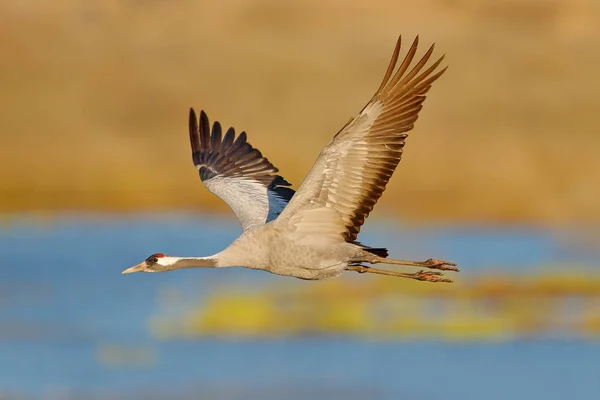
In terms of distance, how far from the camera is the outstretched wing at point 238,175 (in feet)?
55.2

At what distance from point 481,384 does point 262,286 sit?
201 inches

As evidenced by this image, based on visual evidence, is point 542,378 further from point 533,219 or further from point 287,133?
point 287,133

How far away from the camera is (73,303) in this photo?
2219 cm

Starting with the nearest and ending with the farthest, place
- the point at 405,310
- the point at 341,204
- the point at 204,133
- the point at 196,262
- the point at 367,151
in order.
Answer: the point at 367,151 → the point at 341,204 → the point at 196,262 → the point at 204,133 → the point at 405,310

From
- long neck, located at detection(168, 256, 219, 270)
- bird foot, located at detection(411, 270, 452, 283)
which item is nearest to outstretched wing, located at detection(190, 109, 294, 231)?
long neck, located at detection(168, 256, 219, 270)

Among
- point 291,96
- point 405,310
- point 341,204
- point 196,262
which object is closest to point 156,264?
point 196,262

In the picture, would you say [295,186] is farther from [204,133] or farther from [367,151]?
[367,151]

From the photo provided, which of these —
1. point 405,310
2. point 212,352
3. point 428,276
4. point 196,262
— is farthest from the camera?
point 405,310

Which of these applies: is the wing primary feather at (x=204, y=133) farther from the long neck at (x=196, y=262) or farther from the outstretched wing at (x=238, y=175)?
the long neck at (x=196, y=262)

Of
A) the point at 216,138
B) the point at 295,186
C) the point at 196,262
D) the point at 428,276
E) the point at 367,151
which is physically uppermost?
the point at 295,186

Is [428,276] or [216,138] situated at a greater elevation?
→ [216,138]

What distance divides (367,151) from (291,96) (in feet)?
57.0

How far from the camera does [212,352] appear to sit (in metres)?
20.3

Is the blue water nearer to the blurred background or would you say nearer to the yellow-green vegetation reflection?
the blurred background
